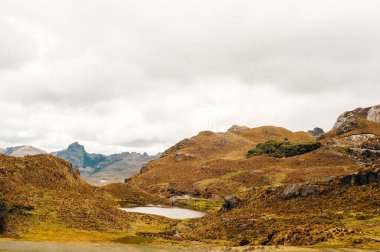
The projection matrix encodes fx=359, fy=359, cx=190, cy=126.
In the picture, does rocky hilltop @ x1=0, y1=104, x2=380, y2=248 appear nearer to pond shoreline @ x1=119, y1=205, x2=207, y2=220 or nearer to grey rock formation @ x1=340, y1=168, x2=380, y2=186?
grey rock formation @ x1=340, y1=168, x2=380, y2=186

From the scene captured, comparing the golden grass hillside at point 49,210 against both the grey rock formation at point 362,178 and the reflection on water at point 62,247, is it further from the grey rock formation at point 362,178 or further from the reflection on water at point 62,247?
the grey rock formation at point 362,178

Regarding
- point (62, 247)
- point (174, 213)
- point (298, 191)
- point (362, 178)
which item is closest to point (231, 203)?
point (298, 191)

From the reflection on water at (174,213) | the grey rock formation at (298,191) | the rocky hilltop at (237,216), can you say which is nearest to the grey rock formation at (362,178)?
the rocky hilltop at (237,216)

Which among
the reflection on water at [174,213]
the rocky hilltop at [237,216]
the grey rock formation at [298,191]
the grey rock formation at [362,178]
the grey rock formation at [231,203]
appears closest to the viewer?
the rocky hilltop at [237,216]

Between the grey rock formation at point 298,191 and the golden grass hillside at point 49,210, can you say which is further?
the grey rock formation at point 298,191

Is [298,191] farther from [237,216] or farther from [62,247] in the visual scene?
[62,247]

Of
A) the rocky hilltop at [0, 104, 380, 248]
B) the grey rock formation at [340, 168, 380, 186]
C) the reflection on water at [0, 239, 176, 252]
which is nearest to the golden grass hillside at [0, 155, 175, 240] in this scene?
the rocky hilltop at [0, 104, 380, 248]

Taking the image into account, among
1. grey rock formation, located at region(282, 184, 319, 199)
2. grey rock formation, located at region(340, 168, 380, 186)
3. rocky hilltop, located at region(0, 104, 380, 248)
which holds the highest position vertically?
grey rock formation, located at region(340, 168, 380, 186)

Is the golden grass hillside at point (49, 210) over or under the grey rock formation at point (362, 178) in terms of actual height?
under

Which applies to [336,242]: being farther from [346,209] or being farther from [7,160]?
[7,160]

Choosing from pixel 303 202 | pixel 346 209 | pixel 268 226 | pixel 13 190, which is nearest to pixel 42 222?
pixel 13 190

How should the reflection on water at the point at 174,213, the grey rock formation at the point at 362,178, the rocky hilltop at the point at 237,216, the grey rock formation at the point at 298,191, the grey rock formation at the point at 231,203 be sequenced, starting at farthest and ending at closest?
the reflection on water at the point at 174,213 → the grey rock formation at the point at 231,203 → the grey rock formation at the point at 298,191 → the grey rock formation at the point at 362,178 → the rocky hilltop at the point at 237,216

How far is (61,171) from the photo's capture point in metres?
132

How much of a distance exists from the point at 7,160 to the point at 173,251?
78786 millimetres
